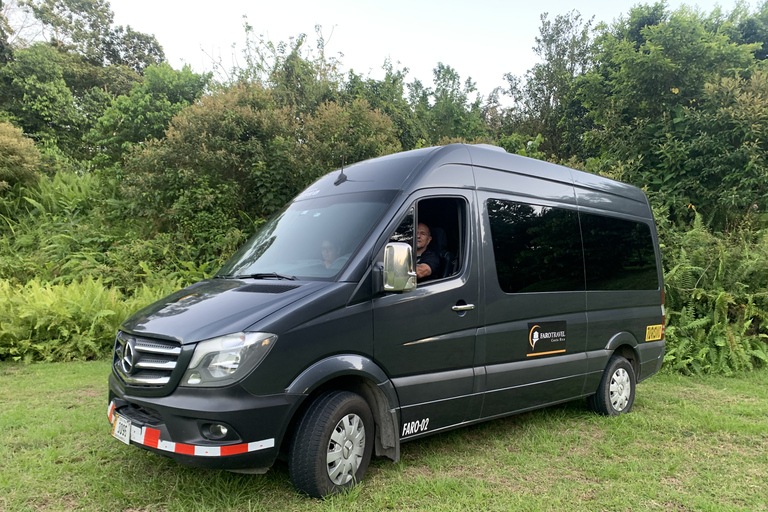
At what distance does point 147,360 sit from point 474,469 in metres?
2.57

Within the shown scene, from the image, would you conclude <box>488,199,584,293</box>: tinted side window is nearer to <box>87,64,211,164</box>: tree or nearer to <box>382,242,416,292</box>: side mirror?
<box>382,242,416,292</box>: side mirror

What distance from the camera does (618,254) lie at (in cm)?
609

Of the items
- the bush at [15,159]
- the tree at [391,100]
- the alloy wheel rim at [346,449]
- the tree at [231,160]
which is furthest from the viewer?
the tree at [391,100]

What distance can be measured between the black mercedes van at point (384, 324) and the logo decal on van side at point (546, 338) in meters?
0.02

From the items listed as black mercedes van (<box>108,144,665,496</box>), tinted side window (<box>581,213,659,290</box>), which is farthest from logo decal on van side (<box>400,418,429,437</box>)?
tinted side window (<box>581,213,659,290</box>)

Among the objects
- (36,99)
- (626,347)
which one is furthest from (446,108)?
(626,347)

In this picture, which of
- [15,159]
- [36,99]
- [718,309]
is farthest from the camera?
[36,99]

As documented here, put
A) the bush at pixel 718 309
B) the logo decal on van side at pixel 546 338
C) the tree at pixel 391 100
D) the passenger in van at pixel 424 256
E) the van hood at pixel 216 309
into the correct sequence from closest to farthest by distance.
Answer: the van hood at pixel 216 309 < the passenger in van at pixel 424 256 < the logo decal on van side at pixel 546 338 < the bush at pixel 718 309 < the tree at pixel 391 100

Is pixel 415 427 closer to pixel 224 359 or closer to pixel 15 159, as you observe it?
pixel 224 359

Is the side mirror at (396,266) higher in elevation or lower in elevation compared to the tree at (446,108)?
lower

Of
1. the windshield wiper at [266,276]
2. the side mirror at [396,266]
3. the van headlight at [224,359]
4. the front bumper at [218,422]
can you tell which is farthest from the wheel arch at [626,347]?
the van headlight at [224,359]

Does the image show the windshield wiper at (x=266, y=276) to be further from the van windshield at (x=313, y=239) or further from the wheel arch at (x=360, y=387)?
the wheel arch at (x=360, y=387)

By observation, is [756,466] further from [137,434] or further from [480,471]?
[137,434]

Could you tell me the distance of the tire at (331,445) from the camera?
3412 mm
